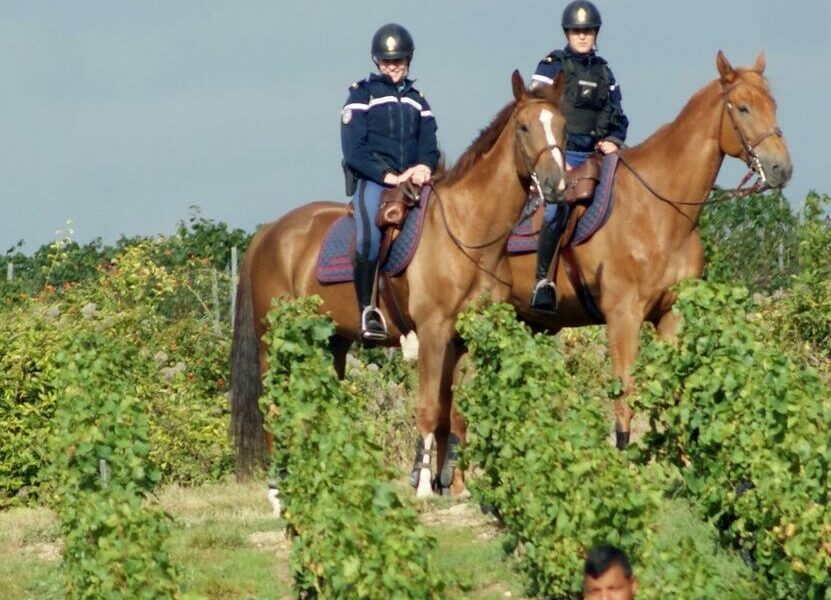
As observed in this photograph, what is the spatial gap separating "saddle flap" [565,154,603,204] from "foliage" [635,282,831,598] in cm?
349

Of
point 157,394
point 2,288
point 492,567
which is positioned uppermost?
point 2,288

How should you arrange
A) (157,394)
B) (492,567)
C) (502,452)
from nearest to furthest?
(502,452) → (492,567) → (157,394)

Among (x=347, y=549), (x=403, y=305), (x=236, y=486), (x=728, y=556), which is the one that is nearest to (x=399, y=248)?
(x=403, y=305)

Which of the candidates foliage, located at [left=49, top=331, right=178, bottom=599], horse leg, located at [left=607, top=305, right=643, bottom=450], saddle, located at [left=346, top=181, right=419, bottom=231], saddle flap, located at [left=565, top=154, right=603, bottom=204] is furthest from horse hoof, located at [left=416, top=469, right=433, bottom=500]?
foliage, located at [left=49, top=331, right=178, bottom=599]

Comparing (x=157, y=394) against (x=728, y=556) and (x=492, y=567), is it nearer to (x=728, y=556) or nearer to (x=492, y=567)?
(x=492, y=567)

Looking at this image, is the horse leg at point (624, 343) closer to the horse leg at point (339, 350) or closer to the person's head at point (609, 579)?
the horse leg at point (339, 350)

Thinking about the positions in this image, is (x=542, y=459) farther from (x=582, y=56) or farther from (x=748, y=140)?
(x=582, y=56)

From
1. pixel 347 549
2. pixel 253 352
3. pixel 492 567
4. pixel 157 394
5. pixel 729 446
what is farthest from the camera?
pixel 157 394

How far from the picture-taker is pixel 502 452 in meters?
10.8

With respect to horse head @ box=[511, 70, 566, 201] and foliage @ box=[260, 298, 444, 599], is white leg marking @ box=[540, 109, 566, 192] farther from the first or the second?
foliage @ box=[260, 298, 444, 599]

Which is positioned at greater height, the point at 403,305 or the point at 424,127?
the point at 424,127

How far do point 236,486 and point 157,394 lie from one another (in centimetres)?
230

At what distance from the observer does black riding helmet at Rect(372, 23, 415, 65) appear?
45.9 feet

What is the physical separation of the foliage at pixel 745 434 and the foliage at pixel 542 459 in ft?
1.25
